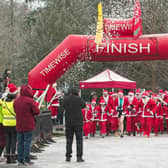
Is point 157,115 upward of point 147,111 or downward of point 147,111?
downward

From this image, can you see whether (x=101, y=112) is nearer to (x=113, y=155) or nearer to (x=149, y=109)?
(x=149, y=109)

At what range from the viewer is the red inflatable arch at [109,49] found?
15438 mm

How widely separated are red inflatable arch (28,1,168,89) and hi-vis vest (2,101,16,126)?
4.83 m

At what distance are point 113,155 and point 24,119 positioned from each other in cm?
316

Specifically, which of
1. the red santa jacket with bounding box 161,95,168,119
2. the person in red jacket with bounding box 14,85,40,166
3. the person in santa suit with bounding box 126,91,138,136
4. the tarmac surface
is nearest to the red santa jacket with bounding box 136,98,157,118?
the person in santa suit with bounding box 126,91,138,136

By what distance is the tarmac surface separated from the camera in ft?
35.0

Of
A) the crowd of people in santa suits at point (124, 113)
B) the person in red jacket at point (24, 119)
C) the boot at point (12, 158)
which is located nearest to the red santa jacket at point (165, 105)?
the crowd of people in santa suits at point (124, 113)

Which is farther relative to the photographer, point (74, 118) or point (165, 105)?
point (165, 105)

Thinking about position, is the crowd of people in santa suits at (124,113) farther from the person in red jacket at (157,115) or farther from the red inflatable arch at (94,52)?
the red inflatable arch at (94,52)

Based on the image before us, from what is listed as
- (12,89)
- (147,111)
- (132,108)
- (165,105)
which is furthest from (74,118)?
(165,105)

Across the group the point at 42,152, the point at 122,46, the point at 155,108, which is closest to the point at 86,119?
the point at 155,108

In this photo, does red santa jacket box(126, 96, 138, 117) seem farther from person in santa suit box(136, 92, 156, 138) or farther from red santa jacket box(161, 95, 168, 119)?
red santa jacket box(161, 95, 168, 119)

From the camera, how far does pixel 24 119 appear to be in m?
10.3

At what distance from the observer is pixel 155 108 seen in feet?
60.1
